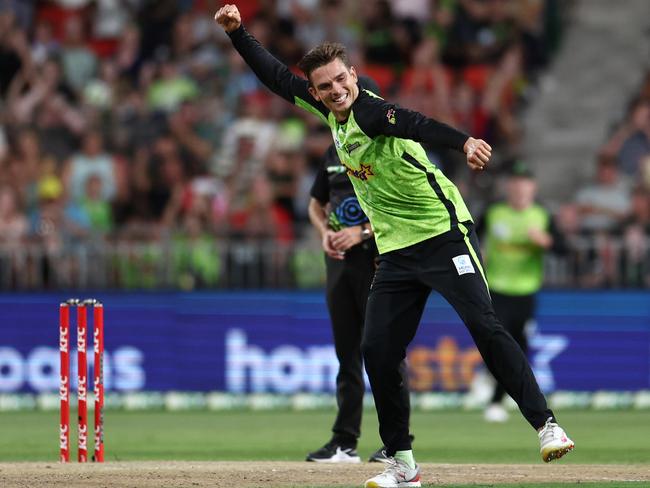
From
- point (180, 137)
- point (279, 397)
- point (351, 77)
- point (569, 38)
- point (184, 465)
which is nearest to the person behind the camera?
point (351, 77)

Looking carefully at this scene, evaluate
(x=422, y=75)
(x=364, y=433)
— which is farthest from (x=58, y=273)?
(x=422, y=75)

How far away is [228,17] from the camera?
382 inches

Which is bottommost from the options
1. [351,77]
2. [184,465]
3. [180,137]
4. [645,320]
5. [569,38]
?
[184,465]

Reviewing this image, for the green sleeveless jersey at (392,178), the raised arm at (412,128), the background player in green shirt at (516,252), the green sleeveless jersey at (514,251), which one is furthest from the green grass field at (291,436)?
the raised arm at (412,128)

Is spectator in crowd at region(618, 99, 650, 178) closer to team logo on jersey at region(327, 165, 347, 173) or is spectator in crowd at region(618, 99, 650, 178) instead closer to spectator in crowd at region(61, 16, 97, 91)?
spectator in crowd at region(61, 16, 97, 91)

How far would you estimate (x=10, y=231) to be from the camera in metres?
17.9

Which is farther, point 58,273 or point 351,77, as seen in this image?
point 58,273

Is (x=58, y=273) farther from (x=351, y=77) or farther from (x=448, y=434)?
(x=351, y=77)

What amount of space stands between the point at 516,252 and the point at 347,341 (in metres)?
4.93

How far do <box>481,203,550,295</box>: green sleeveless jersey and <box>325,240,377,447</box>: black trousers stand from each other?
4.62 metres

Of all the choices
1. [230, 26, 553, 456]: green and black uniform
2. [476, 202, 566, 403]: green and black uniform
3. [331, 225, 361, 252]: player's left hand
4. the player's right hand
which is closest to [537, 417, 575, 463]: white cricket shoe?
[230, 26, 553, 456]: green and black uniform

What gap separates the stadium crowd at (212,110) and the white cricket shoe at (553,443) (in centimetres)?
883

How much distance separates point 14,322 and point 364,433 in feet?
16.7

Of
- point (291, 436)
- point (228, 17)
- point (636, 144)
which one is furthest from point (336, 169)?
point (636, 144)
